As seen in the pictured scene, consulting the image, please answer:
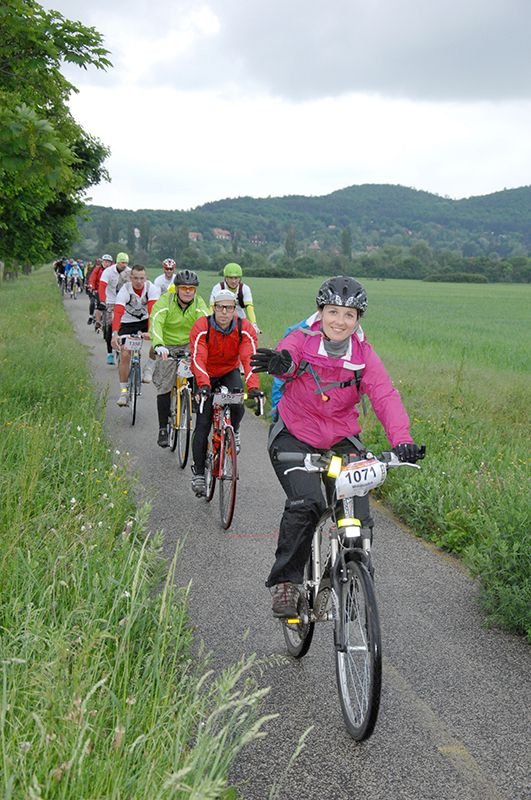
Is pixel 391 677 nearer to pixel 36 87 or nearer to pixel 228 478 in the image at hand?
pixel 228 478

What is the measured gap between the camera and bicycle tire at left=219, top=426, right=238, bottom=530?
7080 millimetres

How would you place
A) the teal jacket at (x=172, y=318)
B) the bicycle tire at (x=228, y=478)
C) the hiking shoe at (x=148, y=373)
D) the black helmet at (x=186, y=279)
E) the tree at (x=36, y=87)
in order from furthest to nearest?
the hiking shoe at (x=148, y=373)
the teal jacket at (x=172, y=318)
the black helmet at (x=186, y=279)
the bicycle tire at (x=228, y=478)
the tree at (x=36, y=87)

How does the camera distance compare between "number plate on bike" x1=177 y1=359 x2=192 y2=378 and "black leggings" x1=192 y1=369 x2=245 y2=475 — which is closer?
"black leggings" x1=192 y1=369 x2=245 y2=475

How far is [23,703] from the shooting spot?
306 centimetres

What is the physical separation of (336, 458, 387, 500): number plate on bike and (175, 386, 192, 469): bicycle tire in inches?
219

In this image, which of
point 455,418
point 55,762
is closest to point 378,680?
point 55,762

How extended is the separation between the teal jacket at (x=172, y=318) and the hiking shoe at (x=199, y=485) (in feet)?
6.60

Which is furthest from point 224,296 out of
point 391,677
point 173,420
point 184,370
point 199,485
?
point 391,677

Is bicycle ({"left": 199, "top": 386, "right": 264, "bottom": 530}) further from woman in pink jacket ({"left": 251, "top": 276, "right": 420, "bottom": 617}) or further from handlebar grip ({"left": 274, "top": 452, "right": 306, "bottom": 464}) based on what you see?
handlebar grip ({"left": 274, "top": 452, "right": 306, "bottom": 464})

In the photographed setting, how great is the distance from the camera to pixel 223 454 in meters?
7.63

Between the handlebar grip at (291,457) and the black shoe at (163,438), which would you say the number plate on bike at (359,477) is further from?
the black shoe at (163,438)

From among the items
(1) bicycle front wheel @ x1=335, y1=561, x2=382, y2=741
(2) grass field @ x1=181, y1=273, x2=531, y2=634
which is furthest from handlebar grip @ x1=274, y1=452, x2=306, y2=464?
(2) grass field @ x1=181, y1=273, x2=531, y2=634

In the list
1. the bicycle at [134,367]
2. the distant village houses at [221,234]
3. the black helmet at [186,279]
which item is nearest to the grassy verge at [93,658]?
the black helmet at [186,279]

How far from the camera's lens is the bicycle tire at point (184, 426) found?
942 cm
